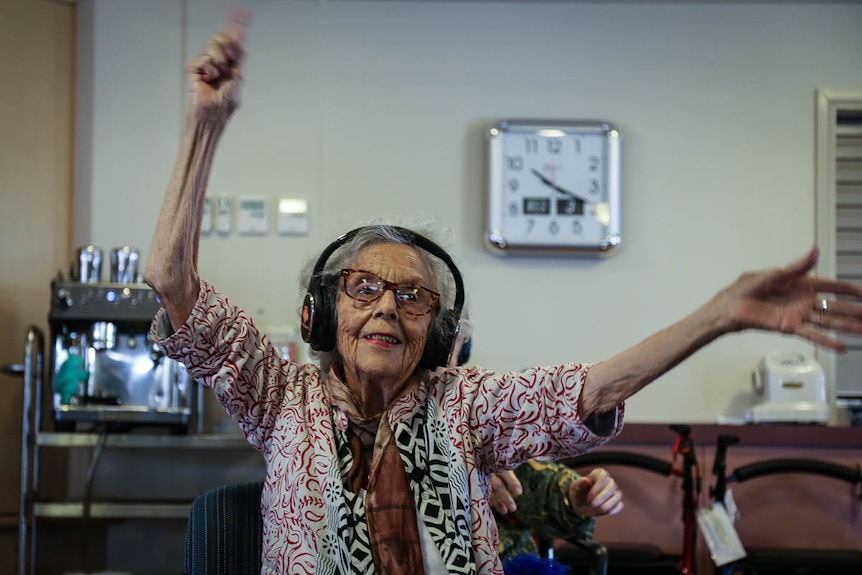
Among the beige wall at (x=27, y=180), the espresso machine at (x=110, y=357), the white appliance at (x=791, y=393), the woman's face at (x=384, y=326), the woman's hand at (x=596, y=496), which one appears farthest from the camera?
the beige wall at (x=27, y=180)

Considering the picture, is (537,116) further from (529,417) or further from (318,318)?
(529,417)

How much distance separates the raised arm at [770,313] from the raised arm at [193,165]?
69 centimetres

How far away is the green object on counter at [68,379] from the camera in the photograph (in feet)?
12.6

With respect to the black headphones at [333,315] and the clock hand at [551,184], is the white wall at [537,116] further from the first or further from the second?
the black headphones at [333,315]

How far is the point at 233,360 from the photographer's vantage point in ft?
5.68

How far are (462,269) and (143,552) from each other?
2.86 metres

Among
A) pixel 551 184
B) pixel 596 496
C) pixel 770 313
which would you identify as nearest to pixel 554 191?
pixel 551 184

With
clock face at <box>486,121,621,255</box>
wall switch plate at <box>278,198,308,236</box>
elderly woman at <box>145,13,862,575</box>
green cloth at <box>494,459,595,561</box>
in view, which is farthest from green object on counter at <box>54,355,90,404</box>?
elderly woman at <box>145,13,862,575</box>

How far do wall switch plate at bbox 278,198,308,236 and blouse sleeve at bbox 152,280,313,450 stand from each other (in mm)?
2591

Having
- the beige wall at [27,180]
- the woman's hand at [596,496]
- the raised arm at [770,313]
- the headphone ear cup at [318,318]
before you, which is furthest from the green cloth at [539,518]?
the beige wall at [27,180]

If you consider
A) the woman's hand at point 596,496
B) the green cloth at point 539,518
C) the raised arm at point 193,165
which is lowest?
the green cloth at point 539,518

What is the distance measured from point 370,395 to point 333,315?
15cm

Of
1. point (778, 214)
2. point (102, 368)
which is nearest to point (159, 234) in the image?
point (102, 368)

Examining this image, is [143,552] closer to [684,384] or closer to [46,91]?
[46,91]
